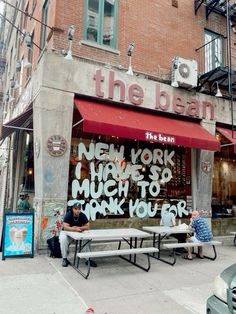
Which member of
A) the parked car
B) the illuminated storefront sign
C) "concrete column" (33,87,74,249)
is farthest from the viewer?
the illuminated storefront sign

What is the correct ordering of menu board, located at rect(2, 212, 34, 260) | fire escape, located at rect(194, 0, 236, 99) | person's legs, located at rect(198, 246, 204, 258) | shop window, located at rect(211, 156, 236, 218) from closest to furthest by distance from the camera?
menu board, located at rect(2, 212, 34, 260)
person's legs, located at rect(198, 246, 204, 258)
fire escape, located at rect(194, 0, 236, 99)
shop window, located at rect(211, 156, 236, 218)

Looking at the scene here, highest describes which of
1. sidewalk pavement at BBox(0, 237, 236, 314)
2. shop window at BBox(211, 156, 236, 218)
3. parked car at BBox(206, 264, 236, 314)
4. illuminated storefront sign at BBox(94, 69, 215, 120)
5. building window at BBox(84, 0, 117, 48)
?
building window at BBox(84, 0, 117, 48)

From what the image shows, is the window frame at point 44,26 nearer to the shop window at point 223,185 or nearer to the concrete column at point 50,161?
the concrete column at point 50,161

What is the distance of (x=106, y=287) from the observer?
557 cm

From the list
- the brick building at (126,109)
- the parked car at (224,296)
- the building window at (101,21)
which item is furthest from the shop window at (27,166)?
the parked car at (224,296)

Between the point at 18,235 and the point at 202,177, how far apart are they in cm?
643

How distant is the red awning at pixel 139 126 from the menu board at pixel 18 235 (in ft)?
8.70

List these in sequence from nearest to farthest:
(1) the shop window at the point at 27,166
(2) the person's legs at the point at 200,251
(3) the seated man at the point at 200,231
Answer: (3) the seated man at the point at 200,231
(2) the person's legs at the point at 200,251
(1) the shop window at the point at 27,166

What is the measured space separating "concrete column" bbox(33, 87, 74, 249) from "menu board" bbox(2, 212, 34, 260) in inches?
16.4

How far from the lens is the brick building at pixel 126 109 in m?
8.23

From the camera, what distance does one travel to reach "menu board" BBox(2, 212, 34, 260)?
7.09 metres

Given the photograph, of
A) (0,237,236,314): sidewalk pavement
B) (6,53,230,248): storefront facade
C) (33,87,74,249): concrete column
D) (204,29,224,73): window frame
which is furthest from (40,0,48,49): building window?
(0,237,236,314): sidewalk pavement

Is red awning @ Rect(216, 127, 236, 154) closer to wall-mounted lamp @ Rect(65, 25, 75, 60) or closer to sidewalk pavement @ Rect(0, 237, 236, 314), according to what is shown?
sidewalk pavement @ Rect(0, 237, 236, 314)

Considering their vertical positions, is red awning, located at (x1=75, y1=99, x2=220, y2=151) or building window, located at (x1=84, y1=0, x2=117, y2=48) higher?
building window, located at (x1=84, y1=0, x2=117, y2=48)
